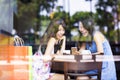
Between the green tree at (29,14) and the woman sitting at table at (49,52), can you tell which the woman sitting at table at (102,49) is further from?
the green tree at (29,14)

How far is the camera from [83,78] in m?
2.74

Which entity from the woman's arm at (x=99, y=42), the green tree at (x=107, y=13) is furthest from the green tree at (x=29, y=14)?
the woman's arm at (x=99, y=42)

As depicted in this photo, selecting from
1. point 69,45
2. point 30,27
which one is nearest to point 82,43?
point 69,45

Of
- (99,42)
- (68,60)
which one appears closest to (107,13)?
(99,42)

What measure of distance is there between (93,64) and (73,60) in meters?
0.21

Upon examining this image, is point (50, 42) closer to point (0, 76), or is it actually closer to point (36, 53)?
point (36, 53)

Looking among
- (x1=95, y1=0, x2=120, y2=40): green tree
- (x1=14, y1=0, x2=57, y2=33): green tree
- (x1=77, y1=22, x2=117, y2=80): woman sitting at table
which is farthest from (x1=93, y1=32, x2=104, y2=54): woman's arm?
(x1=95, y1=0, x2=120, y2=40): green tree

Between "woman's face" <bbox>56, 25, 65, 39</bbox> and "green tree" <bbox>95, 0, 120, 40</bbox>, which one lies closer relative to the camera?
"woman's face" <bbox>56, 25, 65, 39</bbox>

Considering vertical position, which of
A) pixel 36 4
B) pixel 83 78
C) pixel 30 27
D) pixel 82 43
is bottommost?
pixel 83 78

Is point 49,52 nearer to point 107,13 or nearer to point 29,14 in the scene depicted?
point 29,14

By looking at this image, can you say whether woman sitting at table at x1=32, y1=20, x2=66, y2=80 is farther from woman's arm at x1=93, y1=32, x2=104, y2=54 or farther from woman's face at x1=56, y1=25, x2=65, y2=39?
woman's arm at x1=93, y1=32, x2=104, y2=54

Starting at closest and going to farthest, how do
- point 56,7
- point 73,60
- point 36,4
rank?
1. point 73,60
2. point 56,7
3. point 36,4

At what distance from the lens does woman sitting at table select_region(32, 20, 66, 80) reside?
272 cm

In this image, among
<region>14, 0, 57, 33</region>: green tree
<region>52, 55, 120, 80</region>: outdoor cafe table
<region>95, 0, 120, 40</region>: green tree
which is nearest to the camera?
<region>52, 55, 120, 80</region>: outdoor cafe table
